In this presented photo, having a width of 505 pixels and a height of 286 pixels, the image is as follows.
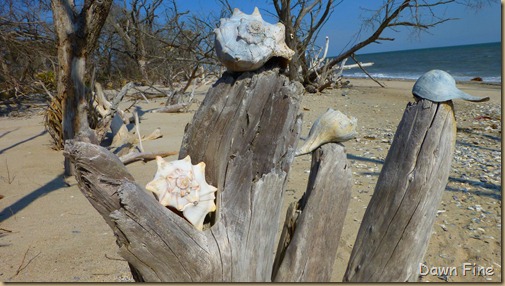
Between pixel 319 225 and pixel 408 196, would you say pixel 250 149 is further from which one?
pixel 408 196

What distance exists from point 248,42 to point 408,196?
3.30ft

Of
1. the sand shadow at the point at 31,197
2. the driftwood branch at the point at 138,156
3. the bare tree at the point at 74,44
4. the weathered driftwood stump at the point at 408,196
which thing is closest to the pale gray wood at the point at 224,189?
the weathered driftwood stump at the point at 408,196

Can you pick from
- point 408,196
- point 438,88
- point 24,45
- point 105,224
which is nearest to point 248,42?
point 438,88

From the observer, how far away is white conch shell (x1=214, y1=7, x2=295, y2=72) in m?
1.82

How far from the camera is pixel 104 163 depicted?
1488mm

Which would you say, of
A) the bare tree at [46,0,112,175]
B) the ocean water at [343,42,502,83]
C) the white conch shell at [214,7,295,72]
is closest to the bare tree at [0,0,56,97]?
the bare tree at [46,0,112,175]

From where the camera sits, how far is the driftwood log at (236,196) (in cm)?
148

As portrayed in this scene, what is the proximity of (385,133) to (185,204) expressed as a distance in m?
6.97

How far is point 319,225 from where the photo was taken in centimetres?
181

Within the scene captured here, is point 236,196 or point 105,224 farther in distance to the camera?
point 105,224

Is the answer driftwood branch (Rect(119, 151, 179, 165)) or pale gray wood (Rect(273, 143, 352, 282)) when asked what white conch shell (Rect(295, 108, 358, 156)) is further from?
driftwood branch (Rect(119, 151, 179, 165))

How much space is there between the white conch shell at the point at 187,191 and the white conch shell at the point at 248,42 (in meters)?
0.55

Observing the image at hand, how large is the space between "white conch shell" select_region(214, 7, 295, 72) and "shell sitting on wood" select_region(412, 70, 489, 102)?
66cm

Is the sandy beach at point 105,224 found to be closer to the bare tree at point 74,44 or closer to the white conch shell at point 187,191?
the bare tree at point 74,44
